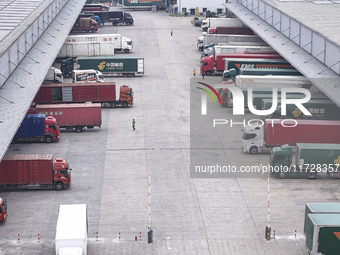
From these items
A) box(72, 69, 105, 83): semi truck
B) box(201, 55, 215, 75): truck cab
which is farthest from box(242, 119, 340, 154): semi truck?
box(201, 55, 215, 75): truck cab

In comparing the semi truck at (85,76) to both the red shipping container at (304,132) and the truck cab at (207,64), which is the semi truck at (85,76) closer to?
the truck cab at (207,64)

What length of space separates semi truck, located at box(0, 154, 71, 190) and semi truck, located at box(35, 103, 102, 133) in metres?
16.3

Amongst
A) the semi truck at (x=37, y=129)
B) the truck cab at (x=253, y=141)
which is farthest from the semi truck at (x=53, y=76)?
the truck cab at (x=253, y=141)

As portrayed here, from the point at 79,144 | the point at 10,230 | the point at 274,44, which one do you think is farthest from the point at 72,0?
the point at 10,230

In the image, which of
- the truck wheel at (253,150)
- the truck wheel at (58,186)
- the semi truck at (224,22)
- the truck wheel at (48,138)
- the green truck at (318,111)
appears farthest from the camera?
the semi truck at (224,22)

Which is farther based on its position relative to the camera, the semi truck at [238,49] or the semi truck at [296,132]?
the semi truck at [238,49]

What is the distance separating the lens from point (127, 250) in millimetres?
44969

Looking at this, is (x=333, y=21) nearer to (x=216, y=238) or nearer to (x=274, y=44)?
(x=274, y=44)

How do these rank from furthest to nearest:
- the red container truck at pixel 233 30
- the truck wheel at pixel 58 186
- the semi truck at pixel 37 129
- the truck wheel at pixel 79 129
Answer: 1. the red container truck at pixel 233 30
2. the truck wheel at pixel 79 129
3. the semi truck at pixel 37 129
4. the truck wheel at pixel 58 186

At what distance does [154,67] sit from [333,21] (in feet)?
94.7

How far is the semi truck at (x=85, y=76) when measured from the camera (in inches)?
3450

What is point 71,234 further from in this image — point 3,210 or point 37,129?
point 37,129

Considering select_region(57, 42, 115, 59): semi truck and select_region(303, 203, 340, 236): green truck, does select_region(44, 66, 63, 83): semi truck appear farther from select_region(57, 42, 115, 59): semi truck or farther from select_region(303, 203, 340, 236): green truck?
select_region(303, 203, 340, 236): green truck

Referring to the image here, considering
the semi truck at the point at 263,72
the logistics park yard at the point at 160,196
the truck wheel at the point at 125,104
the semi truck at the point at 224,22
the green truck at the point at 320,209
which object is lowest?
the logistics park yard at the point at 160,196
